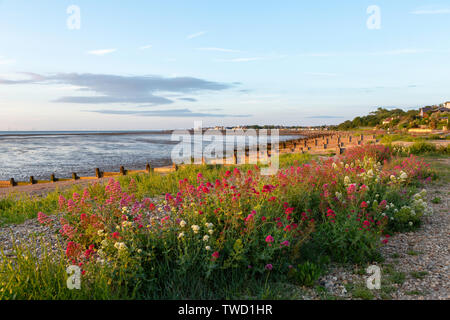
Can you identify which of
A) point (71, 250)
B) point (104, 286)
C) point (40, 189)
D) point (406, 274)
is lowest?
point (406, 274)

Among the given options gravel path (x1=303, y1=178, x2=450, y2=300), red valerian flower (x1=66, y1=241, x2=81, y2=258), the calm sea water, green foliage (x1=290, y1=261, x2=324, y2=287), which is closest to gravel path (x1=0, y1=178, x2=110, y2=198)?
the calm sea water

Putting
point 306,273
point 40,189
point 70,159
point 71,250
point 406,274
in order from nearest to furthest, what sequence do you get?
point 71,250
point 306,273
point 406,274
point 40,189
point 70,159

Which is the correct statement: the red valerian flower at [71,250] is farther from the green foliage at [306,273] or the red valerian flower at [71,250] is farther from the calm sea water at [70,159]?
the calm sea water at [70,159]

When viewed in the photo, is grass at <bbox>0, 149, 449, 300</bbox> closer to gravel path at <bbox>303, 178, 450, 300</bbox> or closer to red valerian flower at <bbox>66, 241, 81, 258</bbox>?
gravel path at <bbox>303, 178, 450, 300</bbox>

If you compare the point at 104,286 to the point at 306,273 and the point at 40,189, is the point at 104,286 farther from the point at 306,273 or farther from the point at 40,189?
the point at 40,189

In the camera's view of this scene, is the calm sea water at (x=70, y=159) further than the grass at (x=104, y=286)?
Yes

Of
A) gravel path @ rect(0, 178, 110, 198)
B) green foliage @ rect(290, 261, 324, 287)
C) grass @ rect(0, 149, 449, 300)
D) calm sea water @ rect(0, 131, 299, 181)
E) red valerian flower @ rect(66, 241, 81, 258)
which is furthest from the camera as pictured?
calm sea water @ rect(0, 131, 299, 181)

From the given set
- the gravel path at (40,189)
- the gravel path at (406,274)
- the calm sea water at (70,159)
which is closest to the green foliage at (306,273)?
the gravel path at (406,274)

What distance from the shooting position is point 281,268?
3.95 m

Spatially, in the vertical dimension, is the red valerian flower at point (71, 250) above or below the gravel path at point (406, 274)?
above

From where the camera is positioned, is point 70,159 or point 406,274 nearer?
point 406,274

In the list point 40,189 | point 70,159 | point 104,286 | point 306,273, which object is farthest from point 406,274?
point 70,159
